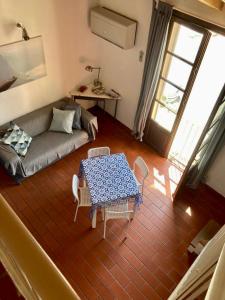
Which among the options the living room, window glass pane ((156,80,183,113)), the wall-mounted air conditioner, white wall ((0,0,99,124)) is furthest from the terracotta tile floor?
the wall-mounted air conditioner

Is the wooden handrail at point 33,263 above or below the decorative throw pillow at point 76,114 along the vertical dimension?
above

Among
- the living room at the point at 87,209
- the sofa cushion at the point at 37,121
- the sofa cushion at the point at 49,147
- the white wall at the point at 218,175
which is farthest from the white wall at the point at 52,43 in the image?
the white wall at the point at 218,175

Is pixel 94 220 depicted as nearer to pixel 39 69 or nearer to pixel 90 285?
pixel 90 285

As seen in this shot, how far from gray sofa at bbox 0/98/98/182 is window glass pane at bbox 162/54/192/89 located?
150 cm

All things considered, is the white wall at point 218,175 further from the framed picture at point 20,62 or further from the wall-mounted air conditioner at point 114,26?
the framed picture at point 20,62

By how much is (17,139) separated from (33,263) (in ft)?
12.4

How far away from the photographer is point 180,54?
3.83m

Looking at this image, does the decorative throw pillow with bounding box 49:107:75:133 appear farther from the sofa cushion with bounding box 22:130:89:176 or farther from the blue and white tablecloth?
the blue and white tablecloth

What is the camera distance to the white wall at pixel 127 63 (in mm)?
3932

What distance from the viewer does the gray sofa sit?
397cm

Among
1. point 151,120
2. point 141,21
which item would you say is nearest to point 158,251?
point 151,120

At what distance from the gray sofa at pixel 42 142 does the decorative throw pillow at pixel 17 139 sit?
75 mm

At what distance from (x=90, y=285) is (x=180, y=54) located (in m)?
3.36

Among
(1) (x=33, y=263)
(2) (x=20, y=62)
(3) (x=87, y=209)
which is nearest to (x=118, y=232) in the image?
(3) (x=87, y=209)
